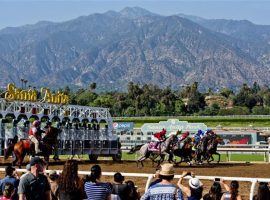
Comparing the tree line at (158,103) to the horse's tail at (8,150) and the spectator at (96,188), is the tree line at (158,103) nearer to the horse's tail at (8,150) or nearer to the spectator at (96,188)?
the horse's tail at (8,150)

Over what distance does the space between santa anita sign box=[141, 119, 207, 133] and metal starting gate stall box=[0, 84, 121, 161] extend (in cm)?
640

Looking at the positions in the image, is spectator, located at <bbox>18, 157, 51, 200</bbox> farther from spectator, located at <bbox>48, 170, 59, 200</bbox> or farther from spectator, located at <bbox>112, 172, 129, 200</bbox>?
spectator, located at <bbox>112, 172, 129, 200</bbox>

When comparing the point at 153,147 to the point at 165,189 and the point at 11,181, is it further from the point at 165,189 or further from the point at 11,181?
the point at 165,189

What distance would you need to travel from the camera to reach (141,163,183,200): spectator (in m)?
6.00

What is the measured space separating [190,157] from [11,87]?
7.90 meters

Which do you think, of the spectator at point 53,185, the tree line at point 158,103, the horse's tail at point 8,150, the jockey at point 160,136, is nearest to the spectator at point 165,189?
the spectator at point 53,185

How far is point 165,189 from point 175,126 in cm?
3049

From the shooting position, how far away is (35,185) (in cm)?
728

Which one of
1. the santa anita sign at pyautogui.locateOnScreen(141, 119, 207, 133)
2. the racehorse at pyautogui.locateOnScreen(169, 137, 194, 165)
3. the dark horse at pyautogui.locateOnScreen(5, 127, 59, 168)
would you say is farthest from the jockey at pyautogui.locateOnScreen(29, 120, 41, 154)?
the santa anita sign at pyautogui.locateOnScreen(141, 119, 207, 133)

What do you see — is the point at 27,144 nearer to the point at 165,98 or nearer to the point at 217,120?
the point at 217,120

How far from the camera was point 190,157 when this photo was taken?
2348cm

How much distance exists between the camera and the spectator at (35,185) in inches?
286

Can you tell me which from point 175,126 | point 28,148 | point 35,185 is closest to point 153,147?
point 28,148

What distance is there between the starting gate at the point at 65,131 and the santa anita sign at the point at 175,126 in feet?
21.0
